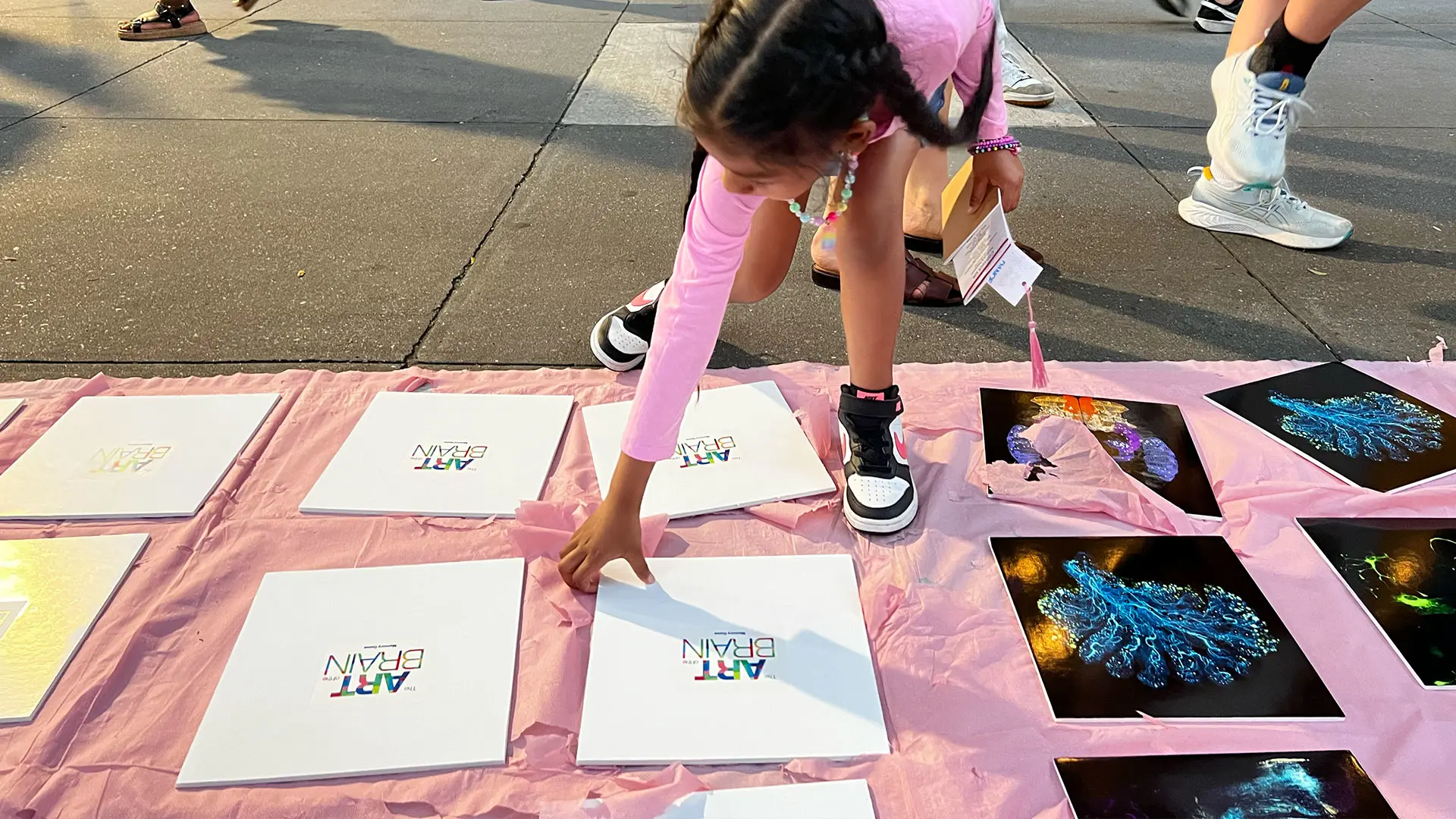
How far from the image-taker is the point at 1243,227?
7.05ft

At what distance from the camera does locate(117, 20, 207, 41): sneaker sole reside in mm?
3766

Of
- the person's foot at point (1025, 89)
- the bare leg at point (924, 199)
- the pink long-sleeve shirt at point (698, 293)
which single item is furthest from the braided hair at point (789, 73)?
the person's foot at point (1025, 89)

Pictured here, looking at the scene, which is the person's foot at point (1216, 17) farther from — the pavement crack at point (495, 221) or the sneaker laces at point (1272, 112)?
the pavement crack at point (495, 221)

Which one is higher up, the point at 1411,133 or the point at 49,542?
the point at 49,542

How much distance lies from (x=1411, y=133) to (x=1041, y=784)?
2.87 m

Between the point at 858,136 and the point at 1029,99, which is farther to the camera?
the point at 1029,99

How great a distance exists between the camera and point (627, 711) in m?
1.00

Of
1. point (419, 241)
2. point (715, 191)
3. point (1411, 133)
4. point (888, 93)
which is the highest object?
point (888, 93)

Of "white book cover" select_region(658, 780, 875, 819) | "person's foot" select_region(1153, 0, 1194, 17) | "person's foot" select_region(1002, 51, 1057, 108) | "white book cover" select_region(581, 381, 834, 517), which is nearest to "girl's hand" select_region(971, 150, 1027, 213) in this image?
"white book cover" select_region(581, 381, 834, 517)

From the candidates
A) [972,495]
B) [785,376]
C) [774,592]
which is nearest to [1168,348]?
[972,495]

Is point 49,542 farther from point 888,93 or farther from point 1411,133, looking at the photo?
point 1411,133

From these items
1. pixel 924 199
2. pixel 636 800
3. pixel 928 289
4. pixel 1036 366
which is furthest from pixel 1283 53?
pixel 636 800

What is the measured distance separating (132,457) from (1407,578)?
6.05ft

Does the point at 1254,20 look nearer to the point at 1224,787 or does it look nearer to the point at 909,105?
the point at 909,105
